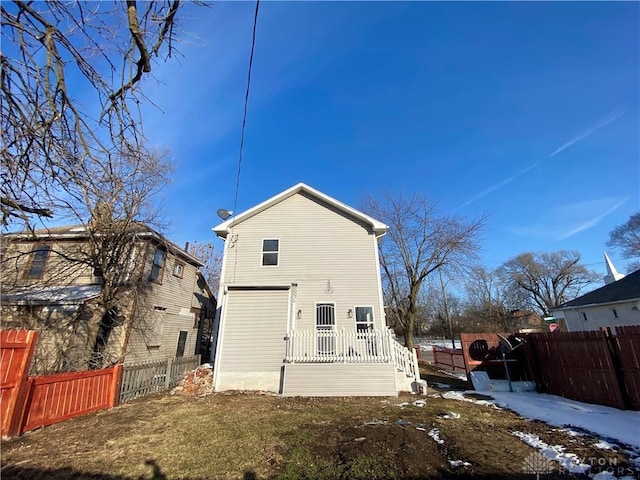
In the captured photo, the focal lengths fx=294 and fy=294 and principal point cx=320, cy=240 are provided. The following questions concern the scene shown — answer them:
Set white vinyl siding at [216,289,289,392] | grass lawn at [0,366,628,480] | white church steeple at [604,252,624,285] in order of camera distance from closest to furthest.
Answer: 1. grass lawn at [0,366,628,480]
2. white vinyl siding at [216,289,289,392]
3. white church steeple at [604,252,624,285]

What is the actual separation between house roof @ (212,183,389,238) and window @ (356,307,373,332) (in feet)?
11.3

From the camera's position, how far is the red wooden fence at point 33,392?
205 inches

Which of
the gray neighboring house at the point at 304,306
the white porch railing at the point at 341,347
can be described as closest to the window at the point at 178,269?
the gray neighboring house at the point at 304,306

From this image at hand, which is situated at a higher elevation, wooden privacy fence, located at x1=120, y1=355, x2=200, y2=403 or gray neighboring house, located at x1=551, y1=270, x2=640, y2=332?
gray neighboring house, located at x1=551, y1=270, x2=640, y2=332

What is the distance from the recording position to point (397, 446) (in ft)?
15.0

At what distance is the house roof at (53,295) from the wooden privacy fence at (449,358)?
17266 mm

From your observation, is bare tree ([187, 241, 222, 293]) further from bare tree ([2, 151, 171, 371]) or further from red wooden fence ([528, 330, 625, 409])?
red wooden fence ([528, 330, 625, 409])

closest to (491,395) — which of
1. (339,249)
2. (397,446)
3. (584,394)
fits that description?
(584,394)

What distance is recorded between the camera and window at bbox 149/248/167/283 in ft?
45.2

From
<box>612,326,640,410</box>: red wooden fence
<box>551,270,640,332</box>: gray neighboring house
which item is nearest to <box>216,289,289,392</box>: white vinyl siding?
<box>612,326,640,410</box>: red wooden fence

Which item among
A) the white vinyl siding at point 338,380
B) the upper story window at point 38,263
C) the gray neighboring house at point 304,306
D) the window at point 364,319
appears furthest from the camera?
the upper story window at point 38,263

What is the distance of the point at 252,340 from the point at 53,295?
8.25 meters

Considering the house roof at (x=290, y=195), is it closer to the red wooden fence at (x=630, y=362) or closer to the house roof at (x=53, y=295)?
the house roof at (x=53, y=295)

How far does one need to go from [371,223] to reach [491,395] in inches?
288
